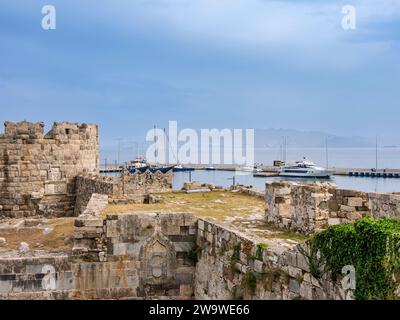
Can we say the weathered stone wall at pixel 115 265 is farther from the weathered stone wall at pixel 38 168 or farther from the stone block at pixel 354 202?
the weathered stone wall at pixel 38 168

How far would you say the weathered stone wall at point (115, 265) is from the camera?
10664 millimetres

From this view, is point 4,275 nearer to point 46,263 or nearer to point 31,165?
point 46,263

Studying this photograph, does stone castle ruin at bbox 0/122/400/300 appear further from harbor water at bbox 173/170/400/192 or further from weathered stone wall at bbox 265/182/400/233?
harbor water at bbox 173/170/400/192

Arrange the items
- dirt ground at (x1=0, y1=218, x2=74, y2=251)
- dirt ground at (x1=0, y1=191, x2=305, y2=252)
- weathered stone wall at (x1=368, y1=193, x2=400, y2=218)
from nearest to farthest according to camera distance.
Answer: weathered stone wall at (x1=368, y1=193, x2=400, y2=218) < dirt ground at (x1=0, y1=191, x2=305, y2=252) < dirt ground at (x1=0, y1=218, x2=74, y2=251)

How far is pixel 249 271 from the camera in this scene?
7.74 m

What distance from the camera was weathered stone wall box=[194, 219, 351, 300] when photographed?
20.5 feet

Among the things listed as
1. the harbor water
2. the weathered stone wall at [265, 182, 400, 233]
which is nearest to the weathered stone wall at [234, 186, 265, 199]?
the weathered stone wall at [265, 182, 400, 233]

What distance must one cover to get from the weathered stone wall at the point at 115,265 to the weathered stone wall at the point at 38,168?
1275 centimetres

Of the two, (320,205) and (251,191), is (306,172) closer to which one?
(251,191)

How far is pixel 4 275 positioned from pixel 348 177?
316 ft

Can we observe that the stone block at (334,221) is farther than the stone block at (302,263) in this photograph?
Yes

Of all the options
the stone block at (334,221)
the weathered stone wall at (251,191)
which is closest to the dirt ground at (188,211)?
the weathered stone wall at (251,191)

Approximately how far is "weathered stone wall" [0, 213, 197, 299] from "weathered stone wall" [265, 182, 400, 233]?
79.2 inches

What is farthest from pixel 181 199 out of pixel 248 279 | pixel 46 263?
pixel 248 279
